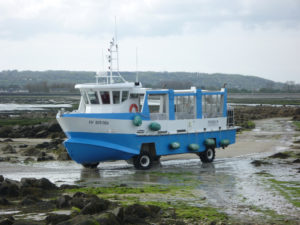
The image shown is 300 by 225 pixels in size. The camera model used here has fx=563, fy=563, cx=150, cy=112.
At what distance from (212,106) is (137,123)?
5.71 meters

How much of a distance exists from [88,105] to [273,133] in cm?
2241

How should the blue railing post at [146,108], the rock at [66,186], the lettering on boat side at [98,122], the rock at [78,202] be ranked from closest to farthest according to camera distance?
1. the rock at [78,202]
2. the rock at [66,186]
3. the lettering on boat side at [98,122]
4. the blue railing post at [146,108]

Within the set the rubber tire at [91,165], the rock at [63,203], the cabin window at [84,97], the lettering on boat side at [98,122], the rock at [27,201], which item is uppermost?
the cabin window at [84,97]

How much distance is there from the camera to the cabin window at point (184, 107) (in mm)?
25547

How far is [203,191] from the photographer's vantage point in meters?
18.9

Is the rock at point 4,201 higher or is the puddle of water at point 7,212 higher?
the rock at point 4,201

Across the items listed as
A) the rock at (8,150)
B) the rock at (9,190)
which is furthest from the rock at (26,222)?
the rock at (8,150)

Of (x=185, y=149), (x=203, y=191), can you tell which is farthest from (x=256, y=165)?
(x=203, y=191)

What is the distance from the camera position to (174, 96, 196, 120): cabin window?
25.5m

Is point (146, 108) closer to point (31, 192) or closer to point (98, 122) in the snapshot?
point (98, 122)

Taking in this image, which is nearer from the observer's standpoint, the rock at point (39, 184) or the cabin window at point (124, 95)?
the rock at point (39, 184)

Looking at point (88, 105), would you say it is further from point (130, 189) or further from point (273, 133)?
point (273, 133)

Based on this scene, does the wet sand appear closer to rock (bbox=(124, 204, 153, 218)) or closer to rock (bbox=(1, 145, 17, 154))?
rock (bbox=(1, 145, 17, 154))

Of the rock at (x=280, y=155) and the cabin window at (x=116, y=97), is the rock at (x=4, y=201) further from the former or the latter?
the rock at (x=280, y=155)
